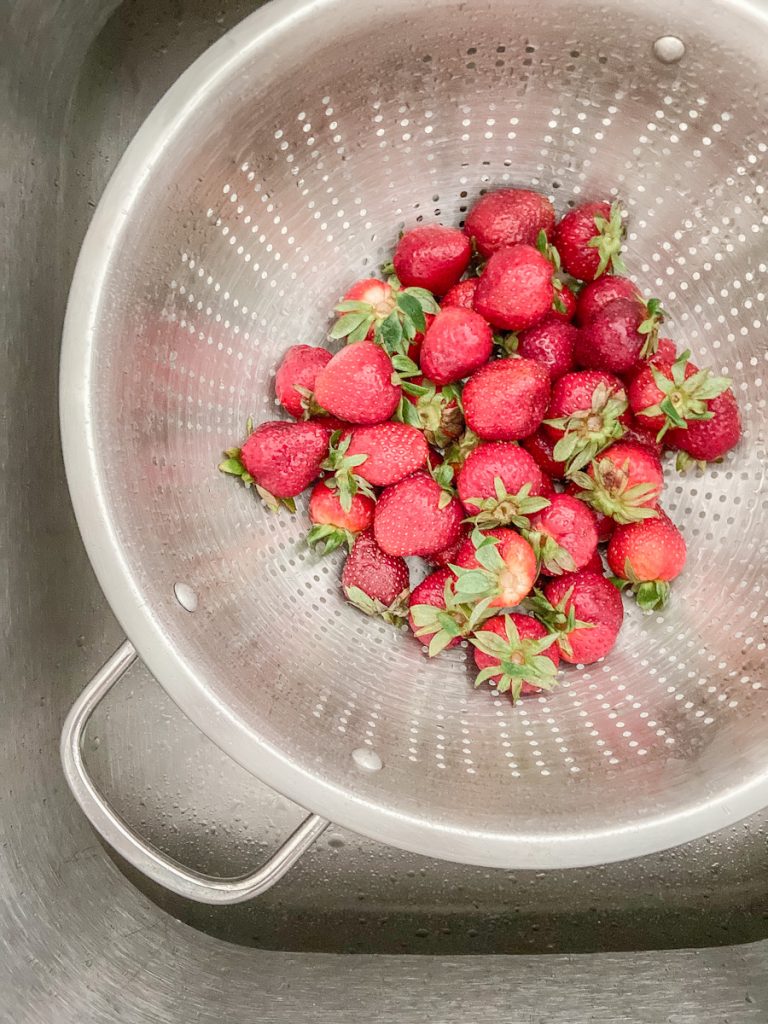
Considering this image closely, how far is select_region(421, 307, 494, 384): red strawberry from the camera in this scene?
835 mm

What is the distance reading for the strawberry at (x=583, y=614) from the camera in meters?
0.84

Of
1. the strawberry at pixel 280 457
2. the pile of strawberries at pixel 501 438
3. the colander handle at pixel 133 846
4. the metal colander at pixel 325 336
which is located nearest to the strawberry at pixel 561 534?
the pile of strawberries at pixel 501 438

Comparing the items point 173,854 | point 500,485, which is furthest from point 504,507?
point 173,854

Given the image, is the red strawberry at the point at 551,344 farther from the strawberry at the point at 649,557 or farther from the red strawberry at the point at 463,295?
the strawberry at the point at 649,557

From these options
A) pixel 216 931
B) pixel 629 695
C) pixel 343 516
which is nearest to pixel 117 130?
pixel 343 516

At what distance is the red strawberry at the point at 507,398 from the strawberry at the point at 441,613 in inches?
6.4

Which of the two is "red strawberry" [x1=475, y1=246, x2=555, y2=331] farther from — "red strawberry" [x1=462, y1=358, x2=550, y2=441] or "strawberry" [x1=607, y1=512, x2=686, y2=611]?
"strawberry" [x1=607, y1=512, x2=686, y2=611]

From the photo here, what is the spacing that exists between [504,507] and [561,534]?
0.22ft

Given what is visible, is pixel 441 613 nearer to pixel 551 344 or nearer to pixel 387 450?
pixel 387 450

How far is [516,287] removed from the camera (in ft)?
2.72

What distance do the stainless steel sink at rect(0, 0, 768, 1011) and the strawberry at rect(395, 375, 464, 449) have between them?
18.5 inches

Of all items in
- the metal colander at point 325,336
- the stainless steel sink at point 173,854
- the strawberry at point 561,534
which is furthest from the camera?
the stainless steel sink at point 173,854

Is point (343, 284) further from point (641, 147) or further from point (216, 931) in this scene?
point (216, 931)

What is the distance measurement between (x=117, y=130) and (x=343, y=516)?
607 mm
